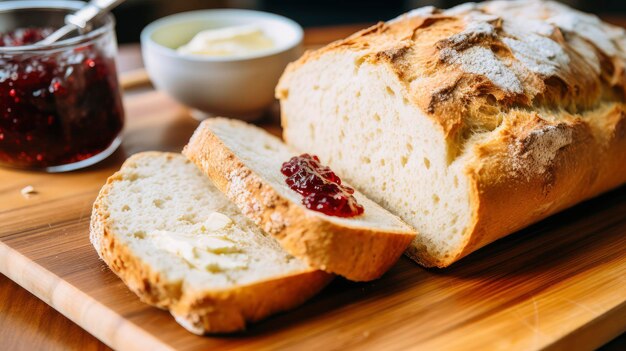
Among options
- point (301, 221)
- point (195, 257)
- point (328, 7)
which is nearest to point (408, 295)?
point (301, 221)

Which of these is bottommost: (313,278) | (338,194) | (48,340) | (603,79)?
(48,340)

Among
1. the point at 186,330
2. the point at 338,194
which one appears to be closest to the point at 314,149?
the point at 338,194

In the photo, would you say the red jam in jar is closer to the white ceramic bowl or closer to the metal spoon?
the metal spoon

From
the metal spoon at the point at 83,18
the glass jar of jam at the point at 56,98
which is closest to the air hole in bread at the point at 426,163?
the glass jar of jam at the point at 56,98

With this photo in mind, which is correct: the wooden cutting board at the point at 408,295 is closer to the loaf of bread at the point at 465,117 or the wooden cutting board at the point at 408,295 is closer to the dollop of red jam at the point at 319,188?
the loaf of bread at the point at 465,117

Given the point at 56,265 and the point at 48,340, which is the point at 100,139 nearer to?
the point at 56,265

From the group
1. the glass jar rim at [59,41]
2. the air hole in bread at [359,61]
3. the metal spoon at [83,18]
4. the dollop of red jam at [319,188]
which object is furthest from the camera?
the metal spoon at [83,18]
